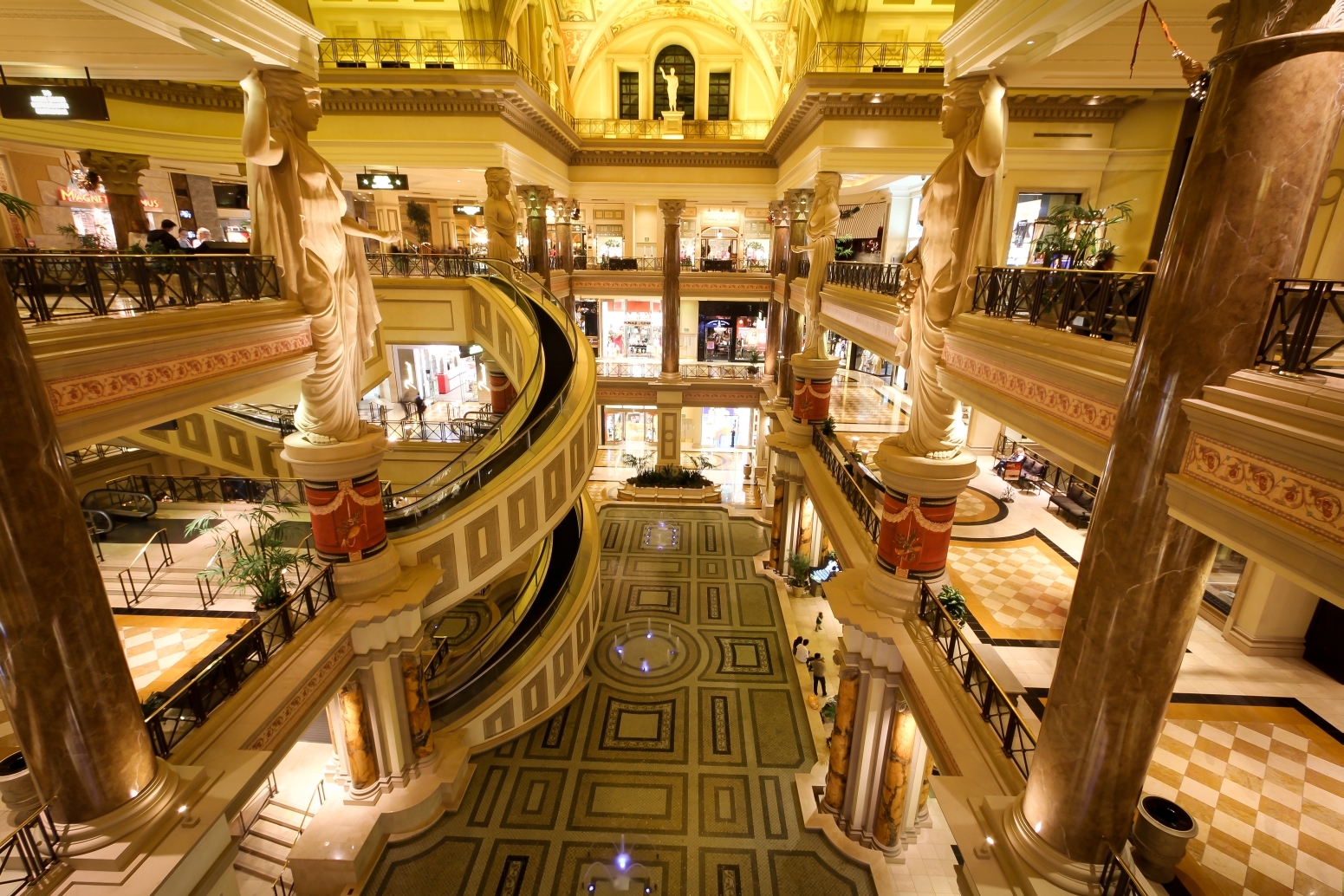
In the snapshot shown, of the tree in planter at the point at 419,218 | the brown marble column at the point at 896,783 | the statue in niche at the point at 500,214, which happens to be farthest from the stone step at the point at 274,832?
the tree in planter at the point at 419,218

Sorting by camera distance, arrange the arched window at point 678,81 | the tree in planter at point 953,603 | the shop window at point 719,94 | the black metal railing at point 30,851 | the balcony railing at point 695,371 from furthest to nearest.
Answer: the balcony railing at point 695,371, the shop window at point 719,94, the arched window at point 678,81, the tree in planter at point 953,603, the black metal railing at point 30,851

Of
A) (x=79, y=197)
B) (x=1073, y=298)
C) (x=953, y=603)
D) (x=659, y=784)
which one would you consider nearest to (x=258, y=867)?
(x=659, y=784)

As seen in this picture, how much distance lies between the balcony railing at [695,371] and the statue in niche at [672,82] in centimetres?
726

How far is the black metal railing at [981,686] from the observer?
3900 millimetres

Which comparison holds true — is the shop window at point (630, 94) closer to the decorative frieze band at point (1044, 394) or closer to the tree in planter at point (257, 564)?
the tree in planter at point (257, 564)

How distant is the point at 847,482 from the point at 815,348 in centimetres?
358

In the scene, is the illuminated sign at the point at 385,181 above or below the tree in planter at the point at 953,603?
above

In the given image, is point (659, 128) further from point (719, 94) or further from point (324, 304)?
point (324, 304)

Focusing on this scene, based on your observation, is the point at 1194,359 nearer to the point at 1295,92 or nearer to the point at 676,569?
the point at 1295,92

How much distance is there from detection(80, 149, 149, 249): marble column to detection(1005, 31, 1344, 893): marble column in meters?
11.5

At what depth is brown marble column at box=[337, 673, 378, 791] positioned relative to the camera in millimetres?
6324

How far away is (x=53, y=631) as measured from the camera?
3066 mm

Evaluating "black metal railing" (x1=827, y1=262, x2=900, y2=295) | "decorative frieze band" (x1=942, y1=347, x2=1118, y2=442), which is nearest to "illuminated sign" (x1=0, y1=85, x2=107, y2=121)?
"decorative frieze band" (x1=942, y1=347, x2=1118, y2=442)

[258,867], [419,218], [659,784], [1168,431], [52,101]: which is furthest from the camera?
[419,218]
